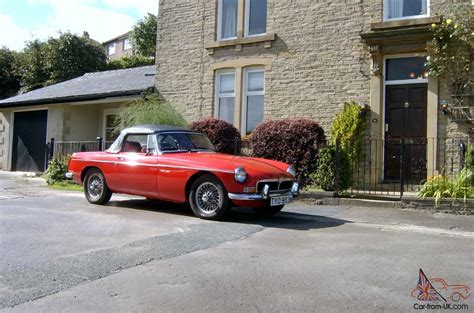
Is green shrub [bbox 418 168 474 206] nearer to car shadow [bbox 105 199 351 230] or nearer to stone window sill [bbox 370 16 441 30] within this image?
car shadow [bbox 105 199 351 230]

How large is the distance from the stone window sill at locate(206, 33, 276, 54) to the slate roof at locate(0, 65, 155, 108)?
2676mm

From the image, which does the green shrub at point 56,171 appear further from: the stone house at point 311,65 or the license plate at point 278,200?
the license plate at point 278,200

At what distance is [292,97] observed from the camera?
12961 millimetres

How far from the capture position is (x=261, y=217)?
8125mm

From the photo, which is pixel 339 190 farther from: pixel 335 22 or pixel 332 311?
pixel 332 311

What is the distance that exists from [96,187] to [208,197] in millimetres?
2975

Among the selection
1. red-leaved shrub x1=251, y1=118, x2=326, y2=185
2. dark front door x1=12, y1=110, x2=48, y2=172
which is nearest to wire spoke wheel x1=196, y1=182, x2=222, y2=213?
red-leaved shrub x1=251, y1=118, x2=326, y2=185

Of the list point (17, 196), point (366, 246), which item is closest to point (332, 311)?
point (366, 246)

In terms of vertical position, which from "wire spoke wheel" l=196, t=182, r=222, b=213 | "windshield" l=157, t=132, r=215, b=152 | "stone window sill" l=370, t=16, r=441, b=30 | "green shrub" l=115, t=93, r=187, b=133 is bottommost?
"wire spoke wheel" l=196, t=182, r=222, b=213

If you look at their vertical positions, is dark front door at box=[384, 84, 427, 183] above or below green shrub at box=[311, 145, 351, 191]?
above

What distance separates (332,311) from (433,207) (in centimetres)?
604

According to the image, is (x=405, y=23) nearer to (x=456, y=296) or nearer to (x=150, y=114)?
(x=150, y=114)

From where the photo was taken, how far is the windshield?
852cm

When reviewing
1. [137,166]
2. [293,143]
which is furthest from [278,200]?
[293,143]
